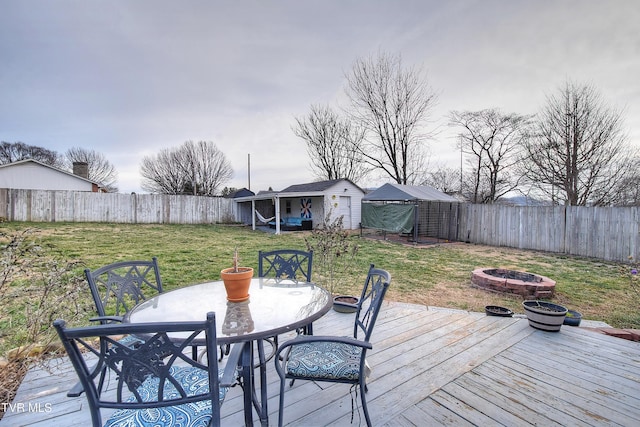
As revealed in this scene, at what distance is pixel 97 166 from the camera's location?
1014 inches

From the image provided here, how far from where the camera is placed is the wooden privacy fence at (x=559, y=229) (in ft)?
21.5

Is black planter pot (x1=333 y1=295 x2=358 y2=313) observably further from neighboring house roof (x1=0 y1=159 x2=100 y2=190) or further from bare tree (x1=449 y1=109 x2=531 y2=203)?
neighboring house roof (x1=0 y1=159 x2=100 y2=190)

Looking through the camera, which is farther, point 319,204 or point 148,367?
point 319,204

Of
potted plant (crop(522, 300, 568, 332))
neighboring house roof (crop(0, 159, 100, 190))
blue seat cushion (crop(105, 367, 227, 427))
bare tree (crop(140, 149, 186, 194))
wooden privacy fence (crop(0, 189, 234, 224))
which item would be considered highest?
bare tree (crop(140, 149, 186, 194))

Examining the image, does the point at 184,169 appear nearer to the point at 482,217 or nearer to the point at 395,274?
the point at 482,217

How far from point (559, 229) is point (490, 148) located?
8054mm

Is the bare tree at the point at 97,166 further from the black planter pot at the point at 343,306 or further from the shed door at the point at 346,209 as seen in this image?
the black planter pot at the point at 343,306

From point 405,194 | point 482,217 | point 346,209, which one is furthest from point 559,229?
point 346,209

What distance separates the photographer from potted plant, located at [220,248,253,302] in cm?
160

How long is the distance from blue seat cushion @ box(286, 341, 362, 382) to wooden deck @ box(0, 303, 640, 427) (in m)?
0.30

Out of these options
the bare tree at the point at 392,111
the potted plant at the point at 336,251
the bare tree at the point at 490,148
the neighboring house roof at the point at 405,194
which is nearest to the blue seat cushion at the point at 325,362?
the potted plant at the point at 336,251

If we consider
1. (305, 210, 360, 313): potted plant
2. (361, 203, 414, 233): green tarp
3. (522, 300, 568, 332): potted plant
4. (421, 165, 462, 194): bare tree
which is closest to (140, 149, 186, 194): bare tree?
(361, 203, 414, 233): green tarp

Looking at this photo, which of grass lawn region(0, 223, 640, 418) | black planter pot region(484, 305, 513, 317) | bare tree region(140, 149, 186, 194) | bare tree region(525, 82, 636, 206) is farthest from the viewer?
bare tree region(140, 149, 186, 194)

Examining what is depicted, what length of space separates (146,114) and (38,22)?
15.9 ft
